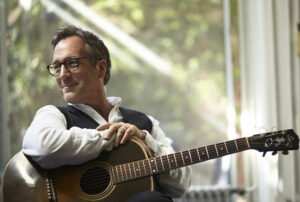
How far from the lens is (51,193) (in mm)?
1507

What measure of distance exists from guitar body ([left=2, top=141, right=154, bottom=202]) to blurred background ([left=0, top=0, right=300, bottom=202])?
1.49 meters

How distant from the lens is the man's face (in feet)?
5.60

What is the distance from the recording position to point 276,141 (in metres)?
1.52

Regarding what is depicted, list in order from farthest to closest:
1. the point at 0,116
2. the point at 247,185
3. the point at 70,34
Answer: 1. the point at 247,185
2. the point at 0,116
3. the point at 70,34

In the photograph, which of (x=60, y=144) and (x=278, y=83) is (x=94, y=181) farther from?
(x=278, y=83)

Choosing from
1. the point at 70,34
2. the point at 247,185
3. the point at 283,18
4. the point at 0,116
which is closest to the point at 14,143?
the point at 0,116

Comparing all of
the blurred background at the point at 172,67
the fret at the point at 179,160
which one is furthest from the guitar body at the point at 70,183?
the blurred background at the point at 172,67

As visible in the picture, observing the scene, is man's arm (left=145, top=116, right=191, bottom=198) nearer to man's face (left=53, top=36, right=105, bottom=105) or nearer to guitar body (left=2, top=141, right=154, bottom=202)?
guitar body (left=2, top=141, right=154, bottom=202)

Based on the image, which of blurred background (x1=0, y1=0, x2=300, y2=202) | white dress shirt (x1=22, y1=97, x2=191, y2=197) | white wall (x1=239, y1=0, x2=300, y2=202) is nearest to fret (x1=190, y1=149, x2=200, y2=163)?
white dress shirt (x1=22, y1=97, x2=191, y2=197)

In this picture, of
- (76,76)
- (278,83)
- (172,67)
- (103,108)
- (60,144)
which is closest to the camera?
(60,144)

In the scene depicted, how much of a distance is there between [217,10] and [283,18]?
69cm

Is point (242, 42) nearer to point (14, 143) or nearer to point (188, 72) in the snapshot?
point (188, 72)

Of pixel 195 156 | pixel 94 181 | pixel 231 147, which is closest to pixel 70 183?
pixel 94 181

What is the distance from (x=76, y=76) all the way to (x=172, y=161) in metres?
0.52
